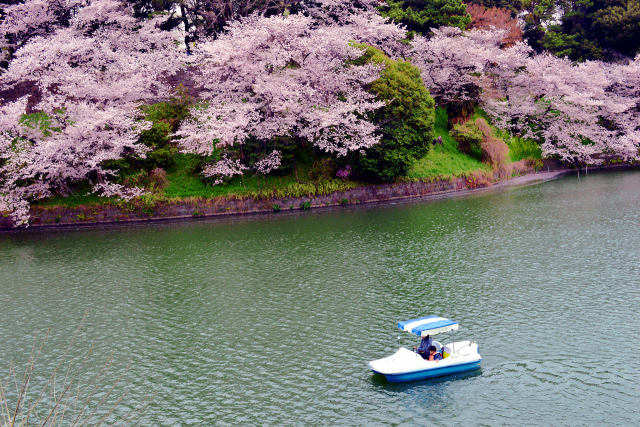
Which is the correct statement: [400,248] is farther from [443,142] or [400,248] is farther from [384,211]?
[443,142]

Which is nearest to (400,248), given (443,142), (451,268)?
(451,268)

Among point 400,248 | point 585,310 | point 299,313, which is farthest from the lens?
point 400,248

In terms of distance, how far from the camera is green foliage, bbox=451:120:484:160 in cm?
5597

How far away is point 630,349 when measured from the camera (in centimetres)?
1816

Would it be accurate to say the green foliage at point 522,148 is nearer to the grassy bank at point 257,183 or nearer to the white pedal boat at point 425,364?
the grassy bank at point 257,183

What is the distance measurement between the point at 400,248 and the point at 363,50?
24.3m

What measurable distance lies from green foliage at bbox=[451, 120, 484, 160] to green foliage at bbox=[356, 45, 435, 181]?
22.9 feet

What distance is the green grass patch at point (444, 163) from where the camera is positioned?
5209 cm

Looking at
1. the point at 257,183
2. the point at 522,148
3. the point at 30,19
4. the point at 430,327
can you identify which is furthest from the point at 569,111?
the point at 30,19

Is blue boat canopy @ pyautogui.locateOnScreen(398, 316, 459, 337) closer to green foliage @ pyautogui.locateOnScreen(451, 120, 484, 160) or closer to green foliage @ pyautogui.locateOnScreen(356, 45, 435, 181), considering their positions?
green foliage @ pyautogui.locateOnScreen(356, 45, 435, 181)

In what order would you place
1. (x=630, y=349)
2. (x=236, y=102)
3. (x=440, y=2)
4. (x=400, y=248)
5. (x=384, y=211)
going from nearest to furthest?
(x=630, y=349) < (x=400, y=248) < (x=384, y=211) < (x=236, y=102) < (x=440, y=2)

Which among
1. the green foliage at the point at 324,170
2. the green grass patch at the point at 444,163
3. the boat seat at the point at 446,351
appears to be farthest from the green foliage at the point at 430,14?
the boat seat at the point at 446,351

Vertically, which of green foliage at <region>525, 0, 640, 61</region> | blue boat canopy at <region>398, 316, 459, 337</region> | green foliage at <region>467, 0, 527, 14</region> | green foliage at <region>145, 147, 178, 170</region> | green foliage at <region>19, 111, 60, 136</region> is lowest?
blue boat canopy at <region>398, 316, 459, 337</region>

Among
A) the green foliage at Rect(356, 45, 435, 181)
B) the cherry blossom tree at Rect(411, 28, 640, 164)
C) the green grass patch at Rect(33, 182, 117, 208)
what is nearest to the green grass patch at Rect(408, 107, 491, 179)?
the green foliage at Rect(356, 45, 435, 181)
